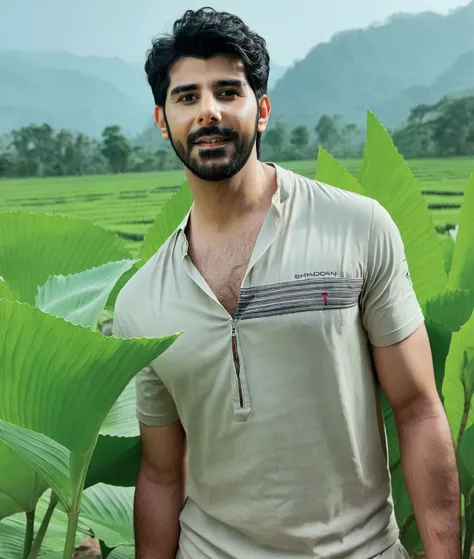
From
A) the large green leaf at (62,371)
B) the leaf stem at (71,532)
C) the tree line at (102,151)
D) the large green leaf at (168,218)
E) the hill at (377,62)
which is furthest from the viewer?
the hill at (377,62)

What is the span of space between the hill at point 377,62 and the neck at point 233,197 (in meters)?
10.3

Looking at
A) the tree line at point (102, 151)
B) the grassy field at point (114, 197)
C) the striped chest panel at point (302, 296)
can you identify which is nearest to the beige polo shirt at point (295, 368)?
the striped chest panel at point (302, 296)

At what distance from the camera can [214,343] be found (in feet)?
2.05

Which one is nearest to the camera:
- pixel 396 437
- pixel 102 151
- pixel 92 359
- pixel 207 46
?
pixel 92 359

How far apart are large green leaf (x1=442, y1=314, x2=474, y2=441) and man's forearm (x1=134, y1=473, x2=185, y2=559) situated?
12.0 inches

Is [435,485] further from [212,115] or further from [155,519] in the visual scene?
[212,115]

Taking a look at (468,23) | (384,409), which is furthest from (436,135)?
(468,23)

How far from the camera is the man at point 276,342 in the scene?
2.02 feet

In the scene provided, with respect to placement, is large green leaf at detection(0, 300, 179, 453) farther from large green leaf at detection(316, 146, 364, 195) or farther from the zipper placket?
large green leaf at detection(316, 146, 364, 195)

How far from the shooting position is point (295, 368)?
0.62 m

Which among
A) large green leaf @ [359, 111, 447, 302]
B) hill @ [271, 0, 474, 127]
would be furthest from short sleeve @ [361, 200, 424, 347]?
hill @ [271, 0, 474, 127]

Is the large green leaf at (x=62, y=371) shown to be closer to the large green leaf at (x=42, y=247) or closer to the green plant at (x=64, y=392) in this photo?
the green plant at (x=64, y=392)

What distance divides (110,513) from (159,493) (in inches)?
7.3

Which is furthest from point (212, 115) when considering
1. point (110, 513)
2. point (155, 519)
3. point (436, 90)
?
point (436, 90)
